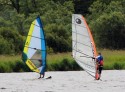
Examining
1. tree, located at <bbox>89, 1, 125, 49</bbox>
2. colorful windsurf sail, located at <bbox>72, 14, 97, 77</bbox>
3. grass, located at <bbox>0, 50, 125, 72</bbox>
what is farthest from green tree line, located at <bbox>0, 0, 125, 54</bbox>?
colorful windsurf sail, located at <bbox>72, 14, 97, 77</bbox>

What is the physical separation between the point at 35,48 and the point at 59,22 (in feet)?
105

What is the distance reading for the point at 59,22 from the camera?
5988cm

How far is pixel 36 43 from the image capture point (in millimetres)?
27859

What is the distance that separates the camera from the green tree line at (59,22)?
4775 cm

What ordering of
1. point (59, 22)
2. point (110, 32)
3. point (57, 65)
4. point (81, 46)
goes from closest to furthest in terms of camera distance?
point (81, 46) → point (57, 65) → point (110, 32) → point (59, 22)

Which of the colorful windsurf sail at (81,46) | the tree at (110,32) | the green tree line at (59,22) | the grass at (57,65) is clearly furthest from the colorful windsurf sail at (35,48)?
the tree at (110,32)

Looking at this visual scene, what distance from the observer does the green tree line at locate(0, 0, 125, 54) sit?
4775 cm

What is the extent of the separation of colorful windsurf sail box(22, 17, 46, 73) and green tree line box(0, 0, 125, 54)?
16823 millimetres

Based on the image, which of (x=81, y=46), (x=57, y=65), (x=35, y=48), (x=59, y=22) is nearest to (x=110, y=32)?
(x=59, y=22)

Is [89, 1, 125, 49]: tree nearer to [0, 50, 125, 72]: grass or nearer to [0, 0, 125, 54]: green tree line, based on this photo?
[0, 0, 125, 54]: green tree line

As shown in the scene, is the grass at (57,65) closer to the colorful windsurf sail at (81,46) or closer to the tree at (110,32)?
the colorful windsurf sail at (81,46)

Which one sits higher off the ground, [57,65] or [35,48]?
[35,48]

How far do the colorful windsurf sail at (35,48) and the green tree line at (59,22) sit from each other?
1682 centimetres

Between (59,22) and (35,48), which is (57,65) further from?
(59,22)
